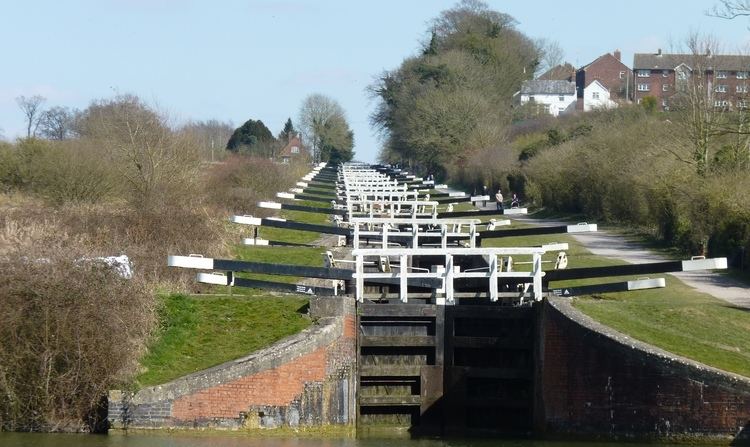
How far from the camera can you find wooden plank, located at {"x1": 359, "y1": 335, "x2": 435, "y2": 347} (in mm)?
20484

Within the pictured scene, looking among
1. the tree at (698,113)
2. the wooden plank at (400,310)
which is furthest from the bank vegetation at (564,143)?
the wooden plank at (400,310)

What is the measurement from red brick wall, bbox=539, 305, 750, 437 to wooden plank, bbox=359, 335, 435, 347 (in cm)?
217

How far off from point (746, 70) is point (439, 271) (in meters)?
18.6

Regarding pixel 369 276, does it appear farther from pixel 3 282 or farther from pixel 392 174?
pixel 392 174

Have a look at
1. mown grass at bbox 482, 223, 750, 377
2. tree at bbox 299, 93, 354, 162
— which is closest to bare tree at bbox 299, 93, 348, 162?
tree at bbox 299, 93, 354, 162

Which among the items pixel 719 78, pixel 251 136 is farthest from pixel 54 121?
pixel 719 78

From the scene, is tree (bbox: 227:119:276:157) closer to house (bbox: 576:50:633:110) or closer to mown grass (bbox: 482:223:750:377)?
house (bbox: 576:50:633:110)

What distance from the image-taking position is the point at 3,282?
56.5ft

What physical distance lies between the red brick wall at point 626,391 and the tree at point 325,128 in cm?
10350

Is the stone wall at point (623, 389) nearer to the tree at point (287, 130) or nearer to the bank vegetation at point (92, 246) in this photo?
the bank vegetation at point (92, 246)

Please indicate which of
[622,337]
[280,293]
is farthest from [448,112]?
[622,337]

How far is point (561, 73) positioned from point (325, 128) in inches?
925

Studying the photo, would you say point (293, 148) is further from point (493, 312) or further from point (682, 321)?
point (682, 321)

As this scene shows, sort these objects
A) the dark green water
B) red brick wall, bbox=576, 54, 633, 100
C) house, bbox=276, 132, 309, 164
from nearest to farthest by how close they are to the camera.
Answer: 1. the dark green water
2. house, bbox=276, 132, 309, 164
3. red brick wall, bbox=576, 54, 633, 100
